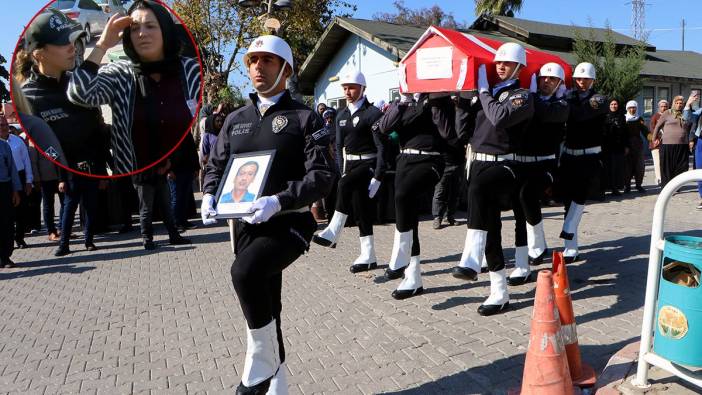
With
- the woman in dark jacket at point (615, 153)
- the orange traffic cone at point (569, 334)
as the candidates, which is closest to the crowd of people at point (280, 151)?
the orange traffic cone at point (569, 334)

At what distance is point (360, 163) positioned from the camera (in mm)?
6469

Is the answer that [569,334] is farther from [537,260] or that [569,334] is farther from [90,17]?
[90,17]

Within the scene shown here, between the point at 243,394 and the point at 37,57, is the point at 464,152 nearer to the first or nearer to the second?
the point at 243,394

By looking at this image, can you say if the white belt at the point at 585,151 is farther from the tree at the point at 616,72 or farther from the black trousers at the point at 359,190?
the tree at the point at 616,72

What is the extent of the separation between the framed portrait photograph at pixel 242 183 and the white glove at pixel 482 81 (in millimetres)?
2455

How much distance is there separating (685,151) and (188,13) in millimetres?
11496

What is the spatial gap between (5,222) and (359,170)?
5168 millimetres

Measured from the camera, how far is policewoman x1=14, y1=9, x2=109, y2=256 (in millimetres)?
2305

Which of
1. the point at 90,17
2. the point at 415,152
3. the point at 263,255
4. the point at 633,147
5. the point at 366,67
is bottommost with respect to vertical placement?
the point at 263,255

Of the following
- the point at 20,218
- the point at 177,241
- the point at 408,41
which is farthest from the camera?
the point at 408,41

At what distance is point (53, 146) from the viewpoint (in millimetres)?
2420

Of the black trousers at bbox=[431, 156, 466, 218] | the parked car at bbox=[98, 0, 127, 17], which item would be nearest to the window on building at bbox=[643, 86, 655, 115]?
the black trousers at bbox=[431, 156, 466, 218]

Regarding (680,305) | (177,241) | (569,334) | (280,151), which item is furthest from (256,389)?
(177,241)

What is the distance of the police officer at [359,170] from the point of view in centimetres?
632
